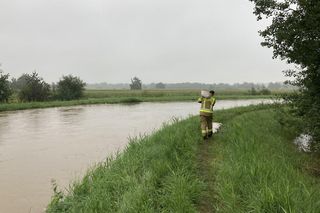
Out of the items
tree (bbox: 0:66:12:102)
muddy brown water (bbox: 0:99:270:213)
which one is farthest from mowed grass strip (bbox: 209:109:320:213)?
tree (bbox: 0:66:12:102)

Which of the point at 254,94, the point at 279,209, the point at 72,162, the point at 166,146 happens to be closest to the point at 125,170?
the point at 166,146

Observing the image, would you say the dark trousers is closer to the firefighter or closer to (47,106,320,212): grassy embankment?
Result: the firefighter

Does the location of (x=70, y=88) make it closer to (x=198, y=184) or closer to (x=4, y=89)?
(x=4, y=89)

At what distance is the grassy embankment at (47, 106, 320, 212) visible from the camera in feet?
16.1

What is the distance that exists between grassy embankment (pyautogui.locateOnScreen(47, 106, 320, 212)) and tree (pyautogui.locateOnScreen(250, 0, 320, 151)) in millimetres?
1590

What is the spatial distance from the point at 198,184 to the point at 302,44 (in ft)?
19.5

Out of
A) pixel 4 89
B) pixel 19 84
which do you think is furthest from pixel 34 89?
pixel 19 84

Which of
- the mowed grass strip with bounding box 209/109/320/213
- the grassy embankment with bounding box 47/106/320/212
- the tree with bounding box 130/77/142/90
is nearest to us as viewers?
the mowed grass strip with bounding box 209/109/320/213

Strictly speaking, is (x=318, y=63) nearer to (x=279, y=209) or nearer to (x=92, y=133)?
(x=279, y=209)

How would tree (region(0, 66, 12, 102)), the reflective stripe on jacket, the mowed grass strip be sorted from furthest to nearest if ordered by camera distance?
tree (region(0, 66, 12, 102)), the reflective stripe on jacket, the mowed grass strip

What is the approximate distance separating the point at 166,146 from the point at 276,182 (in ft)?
12.9

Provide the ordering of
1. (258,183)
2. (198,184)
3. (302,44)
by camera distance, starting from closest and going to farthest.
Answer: (258,183) < (198,184) < (302,44)

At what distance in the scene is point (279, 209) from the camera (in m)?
4.39

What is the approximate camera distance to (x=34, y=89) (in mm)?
47375
